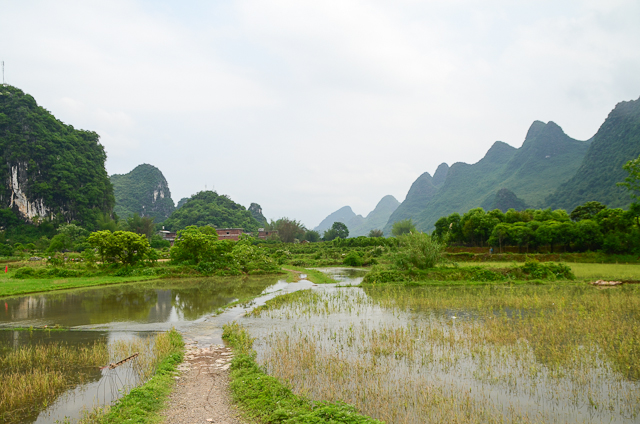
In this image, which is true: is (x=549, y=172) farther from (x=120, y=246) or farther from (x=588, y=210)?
(x=120, y=246)

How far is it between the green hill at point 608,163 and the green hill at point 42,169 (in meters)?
100

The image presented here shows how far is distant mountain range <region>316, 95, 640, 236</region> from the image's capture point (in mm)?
73625

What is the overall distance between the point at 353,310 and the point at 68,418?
10.1m

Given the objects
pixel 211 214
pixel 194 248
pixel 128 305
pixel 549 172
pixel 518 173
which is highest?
pixel 518 173

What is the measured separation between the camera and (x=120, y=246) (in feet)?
84.2

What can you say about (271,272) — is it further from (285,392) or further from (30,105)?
(30,105)

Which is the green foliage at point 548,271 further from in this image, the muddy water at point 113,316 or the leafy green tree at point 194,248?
the leafy green tree at point 194,248

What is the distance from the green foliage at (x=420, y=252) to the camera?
22453 millimetres

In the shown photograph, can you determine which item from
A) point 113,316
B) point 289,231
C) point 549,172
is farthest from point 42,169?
point 549,172

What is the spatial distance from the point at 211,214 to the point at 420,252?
80762mm

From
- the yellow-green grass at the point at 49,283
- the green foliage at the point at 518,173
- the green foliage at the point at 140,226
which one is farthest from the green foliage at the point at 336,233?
the yellow-green grass at the point at 49,283

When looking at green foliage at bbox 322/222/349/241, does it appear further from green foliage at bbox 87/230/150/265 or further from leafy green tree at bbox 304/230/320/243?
green foliage at bbox 87/230/150/265

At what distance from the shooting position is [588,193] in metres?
74.0

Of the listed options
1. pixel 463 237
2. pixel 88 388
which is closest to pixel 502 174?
pixel 463 237
